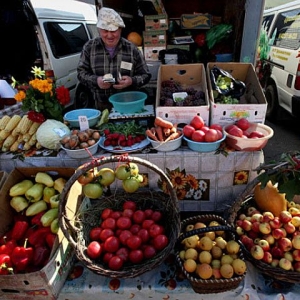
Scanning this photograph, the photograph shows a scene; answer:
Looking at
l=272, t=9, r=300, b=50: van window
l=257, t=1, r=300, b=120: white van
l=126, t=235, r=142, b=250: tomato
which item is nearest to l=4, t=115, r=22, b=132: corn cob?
l=126, t=235, r=142, b=250: tomato

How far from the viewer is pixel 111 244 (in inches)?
57.4

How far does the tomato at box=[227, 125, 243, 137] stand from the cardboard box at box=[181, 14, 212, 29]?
2.77m

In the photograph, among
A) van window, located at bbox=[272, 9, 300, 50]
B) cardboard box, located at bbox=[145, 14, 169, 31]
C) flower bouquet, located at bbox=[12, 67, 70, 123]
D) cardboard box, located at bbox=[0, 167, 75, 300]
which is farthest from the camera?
van window, located at bbox=[272, 9, 300, 50]

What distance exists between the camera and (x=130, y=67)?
266 cm

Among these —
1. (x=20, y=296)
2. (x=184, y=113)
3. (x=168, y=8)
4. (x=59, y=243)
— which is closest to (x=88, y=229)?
(x=59, y=243)

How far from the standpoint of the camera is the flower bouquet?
6.37 ft

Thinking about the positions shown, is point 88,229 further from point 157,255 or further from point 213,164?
point 213,164

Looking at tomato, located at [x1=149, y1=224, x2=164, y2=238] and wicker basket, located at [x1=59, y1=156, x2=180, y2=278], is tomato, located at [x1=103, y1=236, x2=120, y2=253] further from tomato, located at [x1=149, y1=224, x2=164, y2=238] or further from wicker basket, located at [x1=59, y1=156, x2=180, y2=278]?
tomato, located at [x1=149, y1=224, x2=164, y2=238]

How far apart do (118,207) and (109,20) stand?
168 centimetres

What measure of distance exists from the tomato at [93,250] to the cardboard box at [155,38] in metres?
3.08

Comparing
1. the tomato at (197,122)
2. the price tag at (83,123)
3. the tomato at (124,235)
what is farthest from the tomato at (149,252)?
the price tag at (83,123)

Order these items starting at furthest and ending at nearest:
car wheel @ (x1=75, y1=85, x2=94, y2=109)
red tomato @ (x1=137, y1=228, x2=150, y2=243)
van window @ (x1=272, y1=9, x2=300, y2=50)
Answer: car wheel @ (x1=75, y1=85, x2=94, y2=109)
van window @ (x1=272, y1=9, x2=300, y2=50)
red tomato @ (x1=137, y1=228, x2=150, y2=243)

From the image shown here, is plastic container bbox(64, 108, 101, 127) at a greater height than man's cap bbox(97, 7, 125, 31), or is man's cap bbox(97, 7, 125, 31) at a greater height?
man's cap bbox(97, 7, 125, 31)

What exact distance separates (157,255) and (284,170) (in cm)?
85
